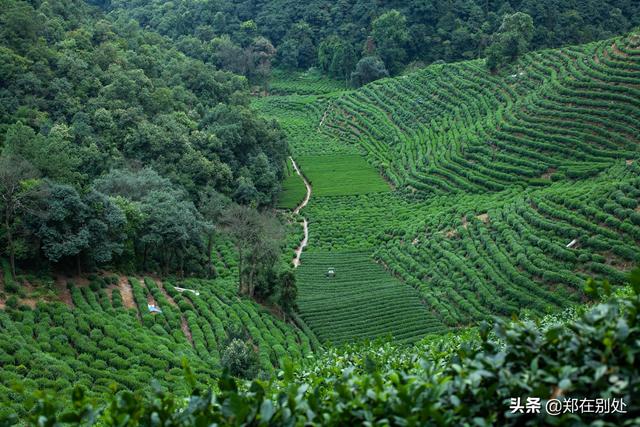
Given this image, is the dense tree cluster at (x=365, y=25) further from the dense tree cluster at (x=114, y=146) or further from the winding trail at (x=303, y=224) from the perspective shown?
the winding trail at (x=303, y=224)

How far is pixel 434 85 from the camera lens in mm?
64875

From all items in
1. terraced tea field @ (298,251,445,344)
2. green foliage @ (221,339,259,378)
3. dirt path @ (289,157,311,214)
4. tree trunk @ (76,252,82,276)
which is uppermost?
tree trunk @ (76,252,82,276)

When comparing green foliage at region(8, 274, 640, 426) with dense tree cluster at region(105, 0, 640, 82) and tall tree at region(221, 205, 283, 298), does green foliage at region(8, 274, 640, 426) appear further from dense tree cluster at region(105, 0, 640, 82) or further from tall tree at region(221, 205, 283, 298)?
dense tree cluster at region(105, 0, 640, 82)

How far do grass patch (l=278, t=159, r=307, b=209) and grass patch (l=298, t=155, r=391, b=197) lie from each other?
1.01m

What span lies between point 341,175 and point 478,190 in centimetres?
1485

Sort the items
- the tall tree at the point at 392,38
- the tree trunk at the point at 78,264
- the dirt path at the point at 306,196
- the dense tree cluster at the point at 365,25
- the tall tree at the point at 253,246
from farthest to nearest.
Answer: the tall tree at the point at 392,38 → the dense tree cluster at the point at 365,25 → the dirt path at the point at 306,196 → the tall tree at the point at 253,246 → the tree trunk at the point at 78,264

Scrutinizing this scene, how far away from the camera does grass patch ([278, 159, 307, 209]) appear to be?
52938 mm

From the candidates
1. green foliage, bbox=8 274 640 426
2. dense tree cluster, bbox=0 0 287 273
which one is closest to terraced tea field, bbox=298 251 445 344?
dense tree cluster, bbox=0 0 287 273

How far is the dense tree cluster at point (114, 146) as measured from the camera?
27594mm

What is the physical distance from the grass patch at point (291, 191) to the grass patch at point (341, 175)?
1.01 meters

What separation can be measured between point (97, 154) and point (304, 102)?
4037 centimetres

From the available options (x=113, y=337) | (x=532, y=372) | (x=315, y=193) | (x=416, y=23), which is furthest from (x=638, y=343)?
(x=416, y=23)

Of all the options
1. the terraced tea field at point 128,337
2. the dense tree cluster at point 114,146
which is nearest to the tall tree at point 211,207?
the dense tree cluster at point 114,146

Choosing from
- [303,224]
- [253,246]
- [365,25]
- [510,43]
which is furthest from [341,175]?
[365,25]
